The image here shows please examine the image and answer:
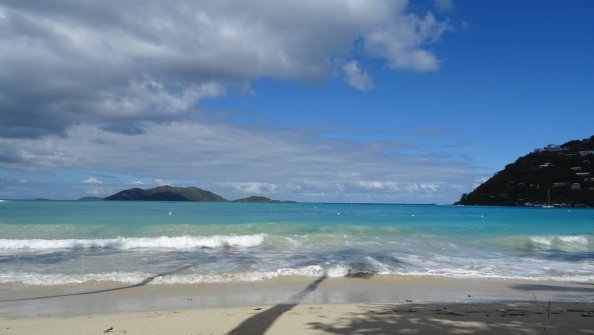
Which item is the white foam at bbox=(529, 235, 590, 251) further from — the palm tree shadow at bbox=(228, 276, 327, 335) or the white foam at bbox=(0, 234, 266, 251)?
the palm tree shadow at bbox=(228, 276, 327, 335)

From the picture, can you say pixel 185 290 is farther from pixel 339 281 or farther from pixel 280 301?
pixel 339 281

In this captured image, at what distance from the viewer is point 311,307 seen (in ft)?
28.5

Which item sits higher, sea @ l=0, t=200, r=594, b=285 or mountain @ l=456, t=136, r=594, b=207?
mountain @ l=456, t=136, r=594, b=207

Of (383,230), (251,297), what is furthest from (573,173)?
(251,297)

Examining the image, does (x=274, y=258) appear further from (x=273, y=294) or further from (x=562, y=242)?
(x=562, y=242)

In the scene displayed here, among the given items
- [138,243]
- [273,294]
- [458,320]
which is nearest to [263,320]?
[273,294]

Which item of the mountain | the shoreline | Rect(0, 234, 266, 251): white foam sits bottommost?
the shoreline

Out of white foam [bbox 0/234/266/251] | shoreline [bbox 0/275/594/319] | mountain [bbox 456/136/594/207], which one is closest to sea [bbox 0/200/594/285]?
white foam [bbox 0/234/266/251]

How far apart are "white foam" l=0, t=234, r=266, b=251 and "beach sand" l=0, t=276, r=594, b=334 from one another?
9958 millimetres

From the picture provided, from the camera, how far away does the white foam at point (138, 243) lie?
2077 centimetres

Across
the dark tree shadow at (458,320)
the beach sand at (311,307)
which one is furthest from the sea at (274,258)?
the dark tree shadow at (458,320)

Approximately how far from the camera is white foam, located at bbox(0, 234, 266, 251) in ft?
68.1

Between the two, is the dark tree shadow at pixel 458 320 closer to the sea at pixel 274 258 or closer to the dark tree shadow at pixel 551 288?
the dark tree shadow at pixel 551 288

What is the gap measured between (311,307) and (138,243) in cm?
1572
